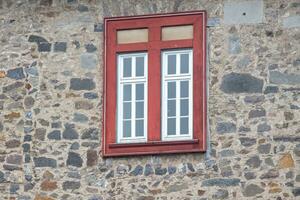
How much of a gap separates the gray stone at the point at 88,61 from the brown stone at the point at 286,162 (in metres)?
3.56

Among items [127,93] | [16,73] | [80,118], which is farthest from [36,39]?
[127,93]

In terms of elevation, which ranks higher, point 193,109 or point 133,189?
point 193,109

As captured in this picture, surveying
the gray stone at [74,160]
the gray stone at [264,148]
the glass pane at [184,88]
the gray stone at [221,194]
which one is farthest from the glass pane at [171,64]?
the gray stone at [221,194]

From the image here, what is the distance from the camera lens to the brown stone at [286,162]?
1972 cm

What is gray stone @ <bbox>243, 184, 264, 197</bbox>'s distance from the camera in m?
19.7

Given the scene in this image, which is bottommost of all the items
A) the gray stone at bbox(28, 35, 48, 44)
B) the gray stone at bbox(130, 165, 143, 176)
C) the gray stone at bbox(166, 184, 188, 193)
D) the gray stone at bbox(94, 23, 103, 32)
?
the gray stone at bbox(166, 184, 188, 193)

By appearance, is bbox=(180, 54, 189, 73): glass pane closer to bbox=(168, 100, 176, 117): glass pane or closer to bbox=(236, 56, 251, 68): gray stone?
bbox=(168, 100, 176, 117): glass pane

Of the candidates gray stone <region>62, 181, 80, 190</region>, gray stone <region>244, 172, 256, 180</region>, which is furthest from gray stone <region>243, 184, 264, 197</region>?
gray stone <region>62, 181, 80, 190</region>

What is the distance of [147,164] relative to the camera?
20.1m

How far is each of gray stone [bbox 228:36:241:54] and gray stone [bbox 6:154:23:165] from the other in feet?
12.9

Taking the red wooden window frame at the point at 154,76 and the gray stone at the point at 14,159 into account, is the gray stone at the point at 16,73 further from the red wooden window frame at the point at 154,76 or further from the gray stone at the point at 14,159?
the red wooden window frame at the point at 154,76

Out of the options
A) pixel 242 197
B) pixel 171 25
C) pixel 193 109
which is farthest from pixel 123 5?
pixel 242 197

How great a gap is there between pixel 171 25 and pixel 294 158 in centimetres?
307

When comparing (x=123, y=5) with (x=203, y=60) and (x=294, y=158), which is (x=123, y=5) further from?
(x=294, y=158)
